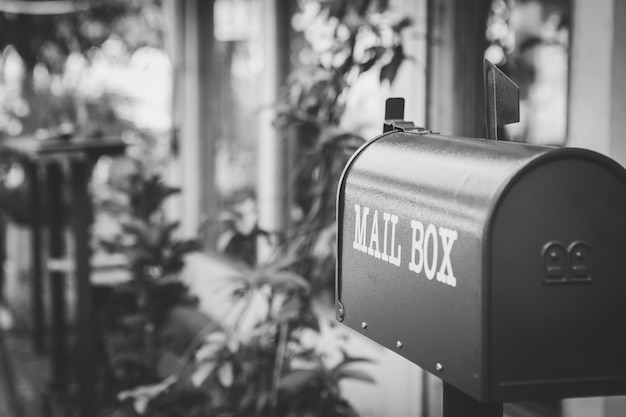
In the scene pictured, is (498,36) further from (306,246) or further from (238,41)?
(238,41)

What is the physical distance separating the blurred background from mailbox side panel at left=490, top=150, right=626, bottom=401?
112 cm

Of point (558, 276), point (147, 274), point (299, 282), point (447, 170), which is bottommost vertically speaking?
point (147, 274)

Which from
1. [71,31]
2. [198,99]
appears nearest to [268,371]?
[198,99]

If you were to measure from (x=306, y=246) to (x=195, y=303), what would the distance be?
1112 mm

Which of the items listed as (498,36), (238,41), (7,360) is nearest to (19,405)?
(7,360)

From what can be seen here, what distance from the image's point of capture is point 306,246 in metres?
3.02

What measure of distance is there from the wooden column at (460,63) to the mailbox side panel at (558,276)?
1.80m

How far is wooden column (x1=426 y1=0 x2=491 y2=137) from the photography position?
290cm

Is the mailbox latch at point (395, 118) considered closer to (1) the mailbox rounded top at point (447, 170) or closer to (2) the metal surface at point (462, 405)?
(1) the mailbox rounded top at point (447, 170)

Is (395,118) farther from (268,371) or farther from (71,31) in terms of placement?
(71,31)

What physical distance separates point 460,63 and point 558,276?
1.91 m

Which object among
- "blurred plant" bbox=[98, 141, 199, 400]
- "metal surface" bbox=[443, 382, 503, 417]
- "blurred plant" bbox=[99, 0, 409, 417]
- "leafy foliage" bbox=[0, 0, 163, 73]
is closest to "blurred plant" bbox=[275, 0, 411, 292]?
"blurred plant" bbox=[99, 0, 409, 417]

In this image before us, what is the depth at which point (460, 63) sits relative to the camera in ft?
9.56

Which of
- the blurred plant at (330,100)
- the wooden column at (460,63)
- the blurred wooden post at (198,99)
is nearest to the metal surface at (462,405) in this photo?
the blurred plant at (330,100)
